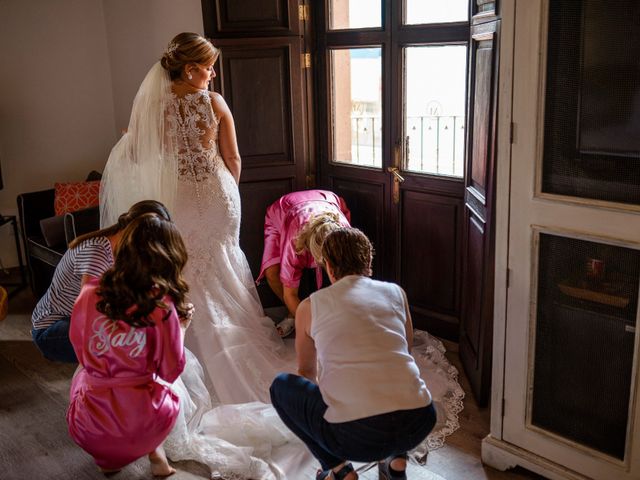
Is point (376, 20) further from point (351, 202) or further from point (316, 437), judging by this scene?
point (316, 437)

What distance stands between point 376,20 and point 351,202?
991mm

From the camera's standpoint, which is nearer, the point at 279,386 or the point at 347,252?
the point at 347,252

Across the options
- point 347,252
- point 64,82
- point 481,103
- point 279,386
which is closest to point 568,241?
point 347,252

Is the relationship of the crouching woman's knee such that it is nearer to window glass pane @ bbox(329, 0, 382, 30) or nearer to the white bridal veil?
the white bridal veil

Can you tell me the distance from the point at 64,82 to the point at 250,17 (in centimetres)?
195

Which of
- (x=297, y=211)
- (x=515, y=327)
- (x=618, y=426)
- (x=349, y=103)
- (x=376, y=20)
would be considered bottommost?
(x=618, y=426)

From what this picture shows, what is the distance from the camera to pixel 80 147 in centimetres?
523

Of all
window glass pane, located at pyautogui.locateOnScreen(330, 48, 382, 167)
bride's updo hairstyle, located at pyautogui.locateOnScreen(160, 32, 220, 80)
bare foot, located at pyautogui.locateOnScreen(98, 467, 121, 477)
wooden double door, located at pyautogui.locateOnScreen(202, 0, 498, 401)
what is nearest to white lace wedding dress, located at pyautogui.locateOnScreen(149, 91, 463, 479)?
bride's updo hairstyle, located at pyautogui.locateOnScreen(160, 32, 220, 80)

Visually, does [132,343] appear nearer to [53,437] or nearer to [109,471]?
[109,471]

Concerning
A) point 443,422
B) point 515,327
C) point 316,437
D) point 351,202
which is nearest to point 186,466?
point 316,437

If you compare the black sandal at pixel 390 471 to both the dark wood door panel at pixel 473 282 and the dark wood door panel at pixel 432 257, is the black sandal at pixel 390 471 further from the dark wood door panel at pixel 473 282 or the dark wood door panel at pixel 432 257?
the dark wood door panel at pixel 432 257

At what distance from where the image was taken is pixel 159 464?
8.79 ft

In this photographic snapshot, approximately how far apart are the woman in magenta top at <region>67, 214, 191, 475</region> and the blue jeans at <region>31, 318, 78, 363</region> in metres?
0.26

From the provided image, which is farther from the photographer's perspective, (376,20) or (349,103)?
(349,103)
